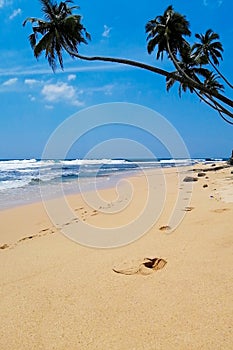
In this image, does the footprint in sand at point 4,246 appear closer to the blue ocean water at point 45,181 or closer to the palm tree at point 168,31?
the blue ocean water at point 45,181

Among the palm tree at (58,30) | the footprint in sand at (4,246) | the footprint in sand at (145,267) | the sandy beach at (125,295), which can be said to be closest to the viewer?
the sandy beach at (125,295)

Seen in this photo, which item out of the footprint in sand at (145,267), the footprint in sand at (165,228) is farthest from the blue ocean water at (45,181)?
the footprint in sand at (145,267)

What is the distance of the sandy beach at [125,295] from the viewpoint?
2.28m

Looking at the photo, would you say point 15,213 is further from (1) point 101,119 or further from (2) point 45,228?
(1) point 101,119

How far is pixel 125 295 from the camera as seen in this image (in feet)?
9.64

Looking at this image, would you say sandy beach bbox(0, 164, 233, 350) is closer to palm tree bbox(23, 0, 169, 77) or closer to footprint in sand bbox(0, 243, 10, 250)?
footprint in sand bbox(0, 243, 10, 250)

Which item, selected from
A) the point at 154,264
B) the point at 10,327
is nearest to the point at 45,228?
the point at 154,264

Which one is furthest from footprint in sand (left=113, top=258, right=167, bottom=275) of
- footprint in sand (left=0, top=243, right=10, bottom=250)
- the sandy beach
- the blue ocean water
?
the blue ocean water

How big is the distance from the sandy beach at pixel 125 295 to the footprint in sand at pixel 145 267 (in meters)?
0.01

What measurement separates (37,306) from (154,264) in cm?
155

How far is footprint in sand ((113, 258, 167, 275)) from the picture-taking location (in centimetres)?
350

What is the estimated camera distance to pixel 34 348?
88.6 inches

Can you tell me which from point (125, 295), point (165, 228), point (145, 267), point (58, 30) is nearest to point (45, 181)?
point (58, 30)

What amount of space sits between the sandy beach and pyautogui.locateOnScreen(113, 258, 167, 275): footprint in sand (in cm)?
1
